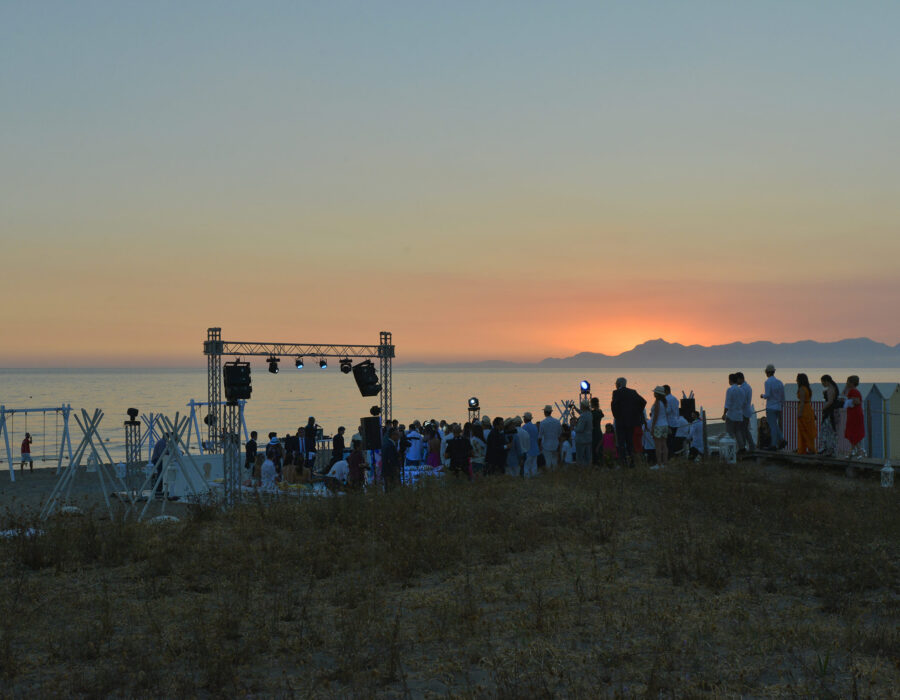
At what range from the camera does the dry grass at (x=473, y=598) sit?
5.64m

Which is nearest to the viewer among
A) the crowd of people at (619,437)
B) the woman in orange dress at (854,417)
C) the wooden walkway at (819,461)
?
the wooden walkway at (819,461)

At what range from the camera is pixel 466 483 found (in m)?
14.1

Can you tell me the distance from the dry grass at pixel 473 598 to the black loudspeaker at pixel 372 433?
3.69m

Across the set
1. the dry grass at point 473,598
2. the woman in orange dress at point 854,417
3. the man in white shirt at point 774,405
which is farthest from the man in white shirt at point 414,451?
the woman in orange dress at point 854,417

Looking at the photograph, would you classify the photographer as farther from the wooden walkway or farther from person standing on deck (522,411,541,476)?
the wooden walkway

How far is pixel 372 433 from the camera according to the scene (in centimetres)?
1623

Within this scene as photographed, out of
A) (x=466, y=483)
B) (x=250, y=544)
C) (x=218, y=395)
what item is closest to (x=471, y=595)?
(x=250, y=544)

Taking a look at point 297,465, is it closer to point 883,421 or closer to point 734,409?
point 734,409

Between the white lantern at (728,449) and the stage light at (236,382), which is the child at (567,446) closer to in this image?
the white lantern at (728,449)

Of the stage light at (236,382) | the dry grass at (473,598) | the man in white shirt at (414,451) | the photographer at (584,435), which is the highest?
the stage light at (236,382)

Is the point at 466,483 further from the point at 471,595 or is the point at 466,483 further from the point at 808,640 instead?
the point at 808,640

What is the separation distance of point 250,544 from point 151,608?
2.57m

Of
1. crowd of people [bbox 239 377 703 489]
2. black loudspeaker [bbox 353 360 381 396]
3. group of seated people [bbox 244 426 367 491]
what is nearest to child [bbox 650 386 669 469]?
crowd of people [bbox 239 377 703 489]

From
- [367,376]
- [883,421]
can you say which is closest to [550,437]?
[883,421]
